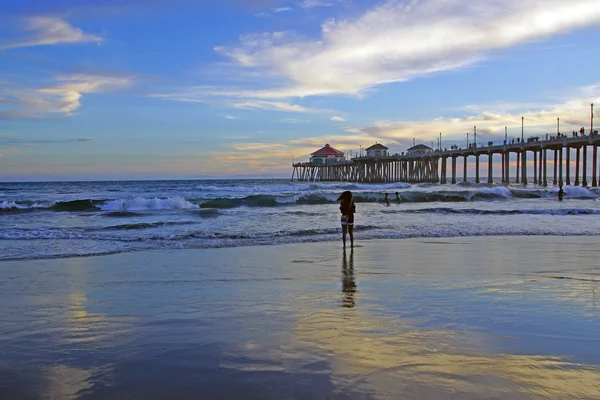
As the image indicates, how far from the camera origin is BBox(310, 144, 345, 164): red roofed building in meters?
105

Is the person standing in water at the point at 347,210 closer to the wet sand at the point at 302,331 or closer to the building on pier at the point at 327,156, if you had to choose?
the wet sand at the point at 302,331

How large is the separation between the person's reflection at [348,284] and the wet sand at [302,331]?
4 centimetres

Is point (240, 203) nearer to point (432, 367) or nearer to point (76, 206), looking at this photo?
point (76, 206)

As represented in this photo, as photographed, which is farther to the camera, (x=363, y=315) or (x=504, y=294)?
(x=504, y=294)

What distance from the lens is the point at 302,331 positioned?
15.4 feet

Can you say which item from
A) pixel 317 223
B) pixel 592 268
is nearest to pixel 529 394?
pixel 592 268

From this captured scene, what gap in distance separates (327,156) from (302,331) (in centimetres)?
10469

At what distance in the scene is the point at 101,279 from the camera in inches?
311

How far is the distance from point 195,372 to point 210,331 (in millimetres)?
1089

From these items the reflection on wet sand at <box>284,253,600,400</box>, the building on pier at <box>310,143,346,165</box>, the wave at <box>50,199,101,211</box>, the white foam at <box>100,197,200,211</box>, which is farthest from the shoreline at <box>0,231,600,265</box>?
the building on pier at <box>310,143,346,165</box>

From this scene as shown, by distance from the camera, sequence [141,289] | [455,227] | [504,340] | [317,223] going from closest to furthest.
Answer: [504,340] → [141,289] → [455,227] → [317,223]

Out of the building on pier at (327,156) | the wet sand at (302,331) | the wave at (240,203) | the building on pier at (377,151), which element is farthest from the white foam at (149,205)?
the building on pier at (327,156)

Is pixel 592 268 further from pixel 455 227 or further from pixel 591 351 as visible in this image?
pixel 455 227

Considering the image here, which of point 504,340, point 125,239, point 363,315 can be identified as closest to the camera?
point 504,340
